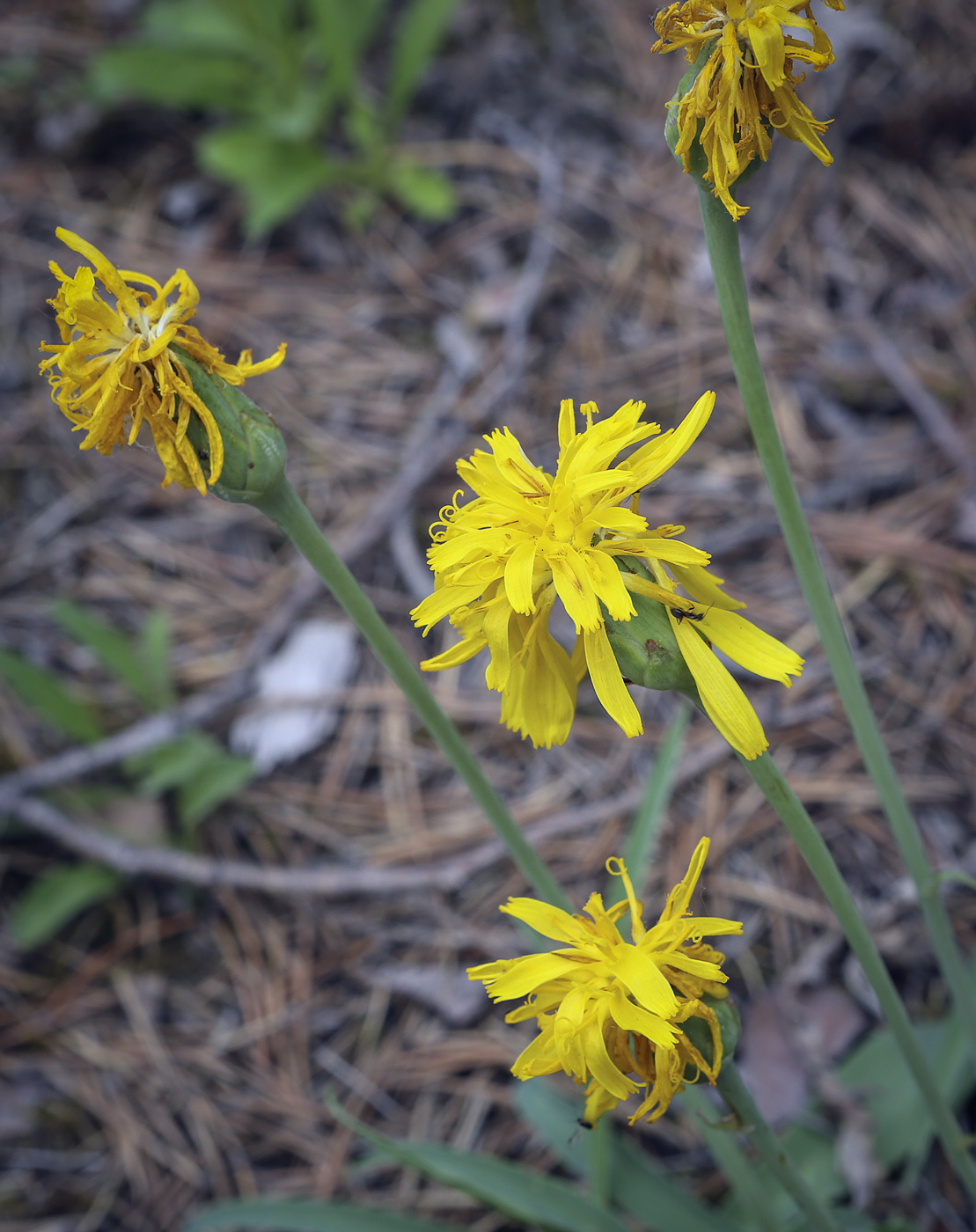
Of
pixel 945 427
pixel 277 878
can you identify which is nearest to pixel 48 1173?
pixel 277 878

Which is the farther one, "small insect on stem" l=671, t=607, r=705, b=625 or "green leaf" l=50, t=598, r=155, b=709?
"green leaf" l=50, t=598, r=155, b=709

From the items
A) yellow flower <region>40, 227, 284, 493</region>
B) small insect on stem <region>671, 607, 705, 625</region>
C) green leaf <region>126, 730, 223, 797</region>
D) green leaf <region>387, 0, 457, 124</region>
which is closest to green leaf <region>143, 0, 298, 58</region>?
green leaf <region>387, 0, 457, 124</region>

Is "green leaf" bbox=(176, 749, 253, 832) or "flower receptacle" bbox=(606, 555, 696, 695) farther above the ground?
"flower receptacle" bbox=(606, 555, 696, 695)

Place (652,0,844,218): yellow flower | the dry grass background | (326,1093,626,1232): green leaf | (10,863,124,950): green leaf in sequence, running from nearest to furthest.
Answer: (652,0,844,218): yellow flower → (326,1093,626,1232): green leaf → the dry grass background → (10,863,124,950): green leaf

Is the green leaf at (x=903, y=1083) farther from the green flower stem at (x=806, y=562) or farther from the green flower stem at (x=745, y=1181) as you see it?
the green flower stem at (x=745, y=1181)

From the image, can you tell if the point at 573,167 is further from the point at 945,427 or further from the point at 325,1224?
the point at 325,1224

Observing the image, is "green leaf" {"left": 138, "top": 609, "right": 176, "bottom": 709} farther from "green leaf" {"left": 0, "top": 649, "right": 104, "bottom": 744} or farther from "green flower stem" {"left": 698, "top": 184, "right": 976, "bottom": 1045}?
"green flower stem" {"left": 698, "top": 184, "right": 976, "bottom": 1045}

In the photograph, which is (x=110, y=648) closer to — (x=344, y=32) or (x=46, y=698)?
(x=46, y=698)
